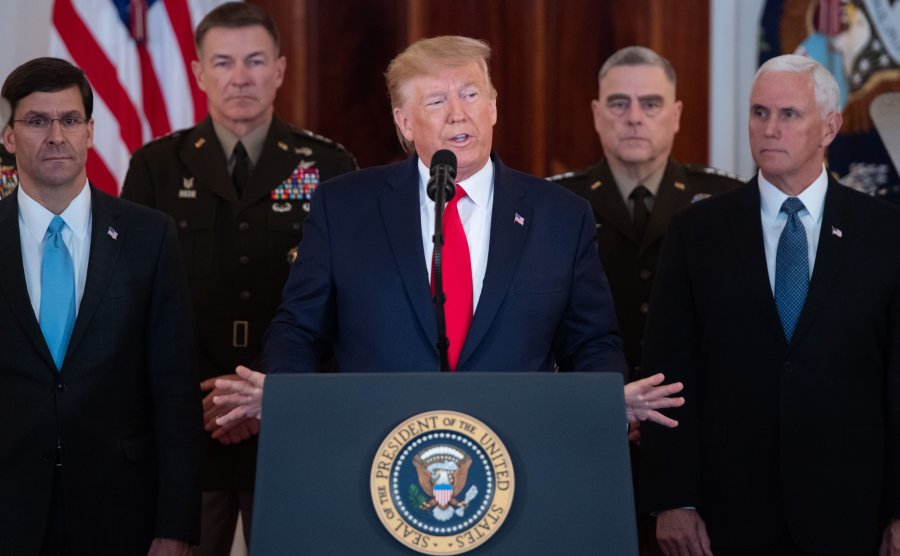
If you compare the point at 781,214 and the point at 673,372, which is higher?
the point at 781,214

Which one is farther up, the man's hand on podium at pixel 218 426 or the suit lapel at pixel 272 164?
the suit lapel at pixel 272 164

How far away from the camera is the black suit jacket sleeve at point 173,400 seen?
303cm

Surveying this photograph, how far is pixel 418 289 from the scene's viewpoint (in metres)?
2.54

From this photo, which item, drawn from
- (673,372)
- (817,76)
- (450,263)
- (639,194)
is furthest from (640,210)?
(450,263)

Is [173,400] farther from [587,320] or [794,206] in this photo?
[794,206]

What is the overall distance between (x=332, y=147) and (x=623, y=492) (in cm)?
239

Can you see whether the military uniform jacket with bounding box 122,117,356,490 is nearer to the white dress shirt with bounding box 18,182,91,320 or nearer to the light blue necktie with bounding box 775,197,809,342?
the white dress shirt with bounding box 18,182,91,320

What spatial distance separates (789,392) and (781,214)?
17.9 inches

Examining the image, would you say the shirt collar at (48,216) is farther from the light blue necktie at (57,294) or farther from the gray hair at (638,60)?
the gray hair at (638,60)

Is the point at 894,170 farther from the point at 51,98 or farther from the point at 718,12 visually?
the point at 51,98

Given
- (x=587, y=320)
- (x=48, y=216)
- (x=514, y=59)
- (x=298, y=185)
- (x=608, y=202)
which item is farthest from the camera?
(x=514, y=59)

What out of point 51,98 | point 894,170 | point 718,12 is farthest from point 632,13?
point 51,98

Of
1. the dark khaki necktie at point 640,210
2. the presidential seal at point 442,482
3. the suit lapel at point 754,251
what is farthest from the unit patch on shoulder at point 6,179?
the presidential seal at point 442,482

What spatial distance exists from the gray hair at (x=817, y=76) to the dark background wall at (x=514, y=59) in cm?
172
